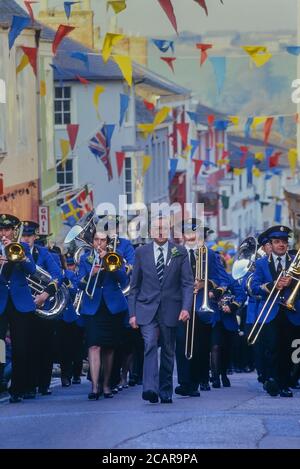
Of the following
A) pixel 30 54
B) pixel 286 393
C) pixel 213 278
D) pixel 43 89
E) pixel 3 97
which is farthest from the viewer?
pixel 43 89

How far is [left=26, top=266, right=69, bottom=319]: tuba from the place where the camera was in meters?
16.2

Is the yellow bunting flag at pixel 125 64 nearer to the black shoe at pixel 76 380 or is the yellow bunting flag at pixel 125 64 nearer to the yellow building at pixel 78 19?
the black shoe at pixel 76 380

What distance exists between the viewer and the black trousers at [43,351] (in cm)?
1656

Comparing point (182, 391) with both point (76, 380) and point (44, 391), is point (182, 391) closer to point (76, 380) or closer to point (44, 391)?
point (44, 391)

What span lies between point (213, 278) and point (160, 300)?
2.24 m

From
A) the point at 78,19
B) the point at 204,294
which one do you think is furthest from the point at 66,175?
the point at 204,294

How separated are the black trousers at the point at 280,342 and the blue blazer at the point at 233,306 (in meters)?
2.78

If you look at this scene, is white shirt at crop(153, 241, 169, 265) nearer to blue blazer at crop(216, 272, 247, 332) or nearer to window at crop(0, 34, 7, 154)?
blue blazer at crop(216, 272, 247, 332)

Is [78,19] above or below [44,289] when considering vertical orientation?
above

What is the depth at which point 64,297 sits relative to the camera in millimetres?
16875

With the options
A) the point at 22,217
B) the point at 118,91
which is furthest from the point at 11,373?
the point at 118,91

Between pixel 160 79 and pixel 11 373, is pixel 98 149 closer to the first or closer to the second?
pixel 160 79

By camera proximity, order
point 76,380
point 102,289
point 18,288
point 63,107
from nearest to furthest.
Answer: point 18,288
point 102,289
point 76,380
point 63,107

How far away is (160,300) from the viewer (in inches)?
597
